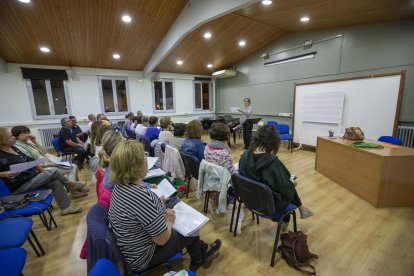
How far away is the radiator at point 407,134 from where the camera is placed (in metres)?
3.92

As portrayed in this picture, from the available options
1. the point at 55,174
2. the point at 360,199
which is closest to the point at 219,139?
the point at 55,174

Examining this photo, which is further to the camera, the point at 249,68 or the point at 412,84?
the point at 249,68

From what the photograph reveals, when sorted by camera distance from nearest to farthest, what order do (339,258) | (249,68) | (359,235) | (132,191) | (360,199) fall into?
1. (132,191)
2. (339,258)
3. (359,235)
4. (360,199)
5. (249,68)

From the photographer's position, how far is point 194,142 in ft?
8.81

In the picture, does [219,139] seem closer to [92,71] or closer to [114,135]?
[114,135]

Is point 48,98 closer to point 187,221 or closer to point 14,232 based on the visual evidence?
point 14,232

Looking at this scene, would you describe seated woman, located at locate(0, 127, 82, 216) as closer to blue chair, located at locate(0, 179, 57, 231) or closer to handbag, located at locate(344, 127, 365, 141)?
blue chair, located at locate(0, 179, 57, 231)

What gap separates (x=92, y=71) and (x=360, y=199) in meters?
7.95

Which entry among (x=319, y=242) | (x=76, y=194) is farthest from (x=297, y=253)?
(x=76, y=194)

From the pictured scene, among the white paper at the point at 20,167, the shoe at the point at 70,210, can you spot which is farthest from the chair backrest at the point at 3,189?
the shoe at the point at 70,210

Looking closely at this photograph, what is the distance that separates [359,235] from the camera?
6.77 feet

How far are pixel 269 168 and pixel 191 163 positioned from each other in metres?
1.14

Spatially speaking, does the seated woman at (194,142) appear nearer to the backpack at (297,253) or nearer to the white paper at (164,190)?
the white paper at (164,190)

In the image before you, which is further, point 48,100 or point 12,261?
point 48,100
